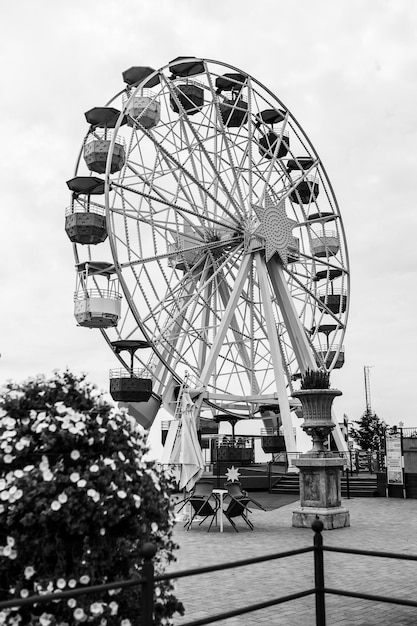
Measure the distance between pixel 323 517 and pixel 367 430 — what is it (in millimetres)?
62810

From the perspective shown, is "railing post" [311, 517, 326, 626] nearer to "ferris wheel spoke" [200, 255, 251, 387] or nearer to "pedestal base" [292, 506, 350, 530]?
"pedestal base" [292, 506, 350, 530]

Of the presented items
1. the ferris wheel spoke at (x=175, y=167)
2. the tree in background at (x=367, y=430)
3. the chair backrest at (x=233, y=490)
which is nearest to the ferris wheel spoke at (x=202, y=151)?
the ferris wheel spoke at (x=175, y=167)

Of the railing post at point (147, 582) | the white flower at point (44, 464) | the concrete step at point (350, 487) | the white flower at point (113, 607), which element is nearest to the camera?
the railing post at point (147, 582)

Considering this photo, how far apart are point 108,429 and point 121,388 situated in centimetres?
2270

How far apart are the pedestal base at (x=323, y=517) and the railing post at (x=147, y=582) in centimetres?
1160

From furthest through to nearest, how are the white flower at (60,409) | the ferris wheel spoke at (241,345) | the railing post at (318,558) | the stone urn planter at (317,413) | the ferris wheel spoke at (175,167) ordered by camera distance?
1. the ferris wheel spoke at (241,345)
2. the ferris wheel spoke at (175,167)
3. the stone urn planter at (317,413)
4. the railing post at (318,558)
5. the white flower at (60,409)

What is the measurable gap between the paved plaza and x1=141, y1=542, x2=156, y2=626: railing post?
2925 millimetres

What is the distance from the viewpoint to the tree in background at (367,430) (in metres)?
73.4

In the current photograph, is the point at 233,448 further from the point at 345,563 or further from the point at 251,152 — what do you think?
the point at 345,563

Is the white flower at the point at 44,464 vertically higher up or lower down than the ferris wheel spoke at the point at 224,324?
lower down

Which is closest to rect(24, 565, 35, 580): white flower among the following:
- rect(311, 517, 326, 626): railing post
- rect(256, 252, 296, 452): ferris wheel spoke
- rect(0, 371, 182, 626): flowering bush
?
rect(0, 371, 182, 626): flowering bush

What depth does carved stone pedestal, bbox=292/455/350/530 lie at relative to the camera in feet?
52.7

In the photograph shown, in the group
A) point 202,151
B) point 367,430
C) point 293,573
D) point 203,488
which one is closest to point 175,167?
point 202,151

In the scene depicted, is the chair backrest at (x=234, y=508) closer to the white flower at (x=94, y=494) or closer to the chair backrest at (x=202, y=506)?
the chair backrest at (x=202, y=506)
